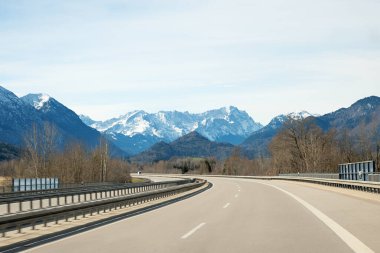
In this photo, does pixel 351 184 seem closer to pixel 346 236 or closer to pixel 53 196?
pixel 53 196

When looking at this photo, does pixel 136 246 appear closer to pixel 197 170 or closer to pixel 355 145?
pixel 355 145

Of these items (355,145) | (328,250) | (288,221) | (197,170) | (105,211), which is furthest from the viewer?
(197,170)

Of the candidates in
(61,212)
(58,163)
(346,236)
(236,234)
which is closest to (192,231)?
(236,234)

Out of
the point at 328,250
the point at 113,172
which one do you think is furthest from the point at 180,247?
the point at 113,172

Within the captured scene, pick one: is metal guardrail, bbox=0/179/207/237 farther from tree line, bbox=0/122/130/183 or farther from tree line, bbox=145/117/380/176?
tree line, bbox=145/117/380/176

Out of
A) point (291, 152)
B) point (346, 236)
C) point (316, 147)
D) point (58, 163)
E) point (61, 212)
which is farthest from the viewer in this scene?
point (291, 152)

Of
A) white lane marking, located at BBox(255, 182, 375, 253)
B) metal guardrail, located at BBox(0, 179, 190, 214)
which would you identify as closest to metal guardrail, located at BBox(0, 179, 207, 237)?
metal guardrail, located at BBox(0, 179, 190, 214)

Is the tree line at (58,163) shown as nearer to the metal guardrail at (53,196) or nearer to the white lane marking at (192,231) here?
the metal guardrail at (53,196)

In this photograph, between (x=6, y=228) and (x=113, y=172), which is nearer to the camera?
(x=6, y=228)

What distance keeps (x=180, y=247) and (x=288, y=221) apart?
21.7ft

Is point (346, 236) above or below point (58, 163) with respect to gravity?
below

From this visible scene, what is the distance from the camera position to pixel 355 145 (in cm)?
12025

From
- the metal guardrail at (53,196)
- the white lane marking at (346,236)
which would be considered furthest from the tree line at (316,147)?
the white lane marking at (346,236)

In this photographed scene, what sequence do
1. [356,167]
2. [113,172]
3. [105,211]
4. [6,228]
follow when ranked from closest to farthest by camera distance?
[6,228]
[105,211]
[356,167]
[113,172]
